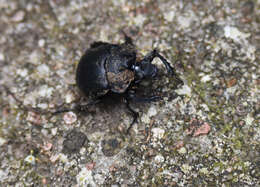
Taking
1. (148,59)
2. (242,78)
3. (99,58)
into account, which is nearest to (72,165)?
(99,58)

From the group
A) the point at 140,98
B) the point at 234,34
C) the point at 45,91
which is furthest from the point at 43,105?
the point at 234,34

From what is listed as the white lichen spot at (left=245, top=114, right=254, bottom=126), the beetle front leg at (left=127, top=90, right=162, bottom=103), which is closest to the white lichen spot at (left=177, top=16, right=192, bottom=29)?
the beetle front leg at (left=127, top=90, right=162, bottom=103)

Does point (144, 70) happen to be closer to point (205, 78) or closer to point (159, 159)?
point (205, 78)

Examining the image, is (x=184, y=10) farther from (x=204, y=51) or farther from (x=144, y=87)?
(x=144, y=87)

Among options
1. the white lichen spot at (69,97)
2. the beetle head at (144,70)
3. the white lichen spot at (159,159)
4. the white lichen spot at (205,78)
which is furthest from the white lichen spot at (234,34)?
the white lichen spot at (69,97)

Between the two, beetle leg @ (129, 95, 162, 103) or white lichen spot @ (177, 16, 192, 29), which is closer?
beetle leg @ (129, 95, 162, 103)

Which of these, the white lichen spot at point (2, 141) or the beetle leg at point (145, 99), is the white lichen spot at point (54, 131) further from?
the beetle leg at point (145, 99)

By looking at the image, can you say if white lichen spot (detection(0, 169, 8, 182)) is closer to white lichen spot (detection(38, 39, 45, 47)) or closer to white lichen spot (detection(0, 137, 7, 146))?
white lichen spot (detection(0, 137, 7, 146))
